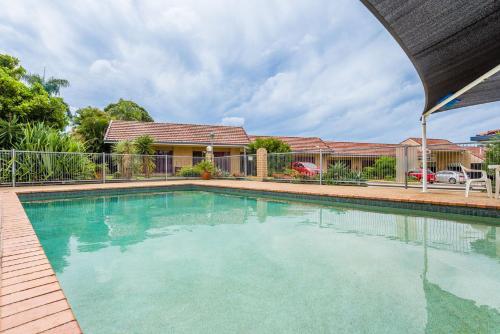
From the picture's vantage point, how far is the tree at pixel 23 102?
13102mm

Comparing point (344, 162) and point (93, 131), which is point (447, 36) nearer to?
point (344, 162)

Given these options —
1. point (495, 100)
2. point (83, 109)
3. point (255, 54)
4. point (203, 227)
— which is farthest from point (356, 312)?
point (83, 109)

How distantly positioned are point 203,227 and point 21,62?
1891cm

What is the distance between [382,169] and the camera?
416 inches

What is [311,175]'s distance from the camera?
38.7ft

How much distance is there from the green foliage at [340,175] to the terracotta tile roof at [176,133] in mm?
10936

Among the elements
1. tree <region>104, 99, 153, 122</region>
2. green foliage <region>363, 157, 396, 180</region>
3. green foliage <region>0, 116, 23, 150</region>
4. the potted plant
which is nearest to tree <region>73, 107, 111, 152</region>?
tree <region>104, 99, 153, 122</region>

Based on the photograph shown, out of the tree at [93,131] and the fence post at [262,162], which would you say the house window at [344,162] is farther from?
the tree at [93,131]

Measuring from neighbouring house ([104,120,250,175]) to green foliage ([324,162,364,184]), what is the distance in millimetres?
8648

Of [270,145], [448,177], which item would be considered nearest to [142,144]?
[270,145]

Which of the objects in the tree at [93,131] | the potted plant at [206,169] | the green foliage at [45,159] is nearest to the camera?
the green foliage at [45,159]

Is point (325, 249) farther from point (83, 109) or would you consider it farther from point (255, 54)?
point (83, 109)

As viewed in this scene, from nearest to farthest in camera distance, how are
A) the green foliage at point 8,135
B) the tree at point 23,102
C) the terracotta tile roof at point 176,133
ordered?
the green foliage at point 8,135 < the tree at point 23,102 < the terracotta tile roof at point 176,133

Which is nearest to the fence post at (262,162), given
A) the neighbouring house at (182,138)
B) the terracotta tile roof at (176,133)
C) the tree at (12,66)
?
the neighbouring house at (182,138)
